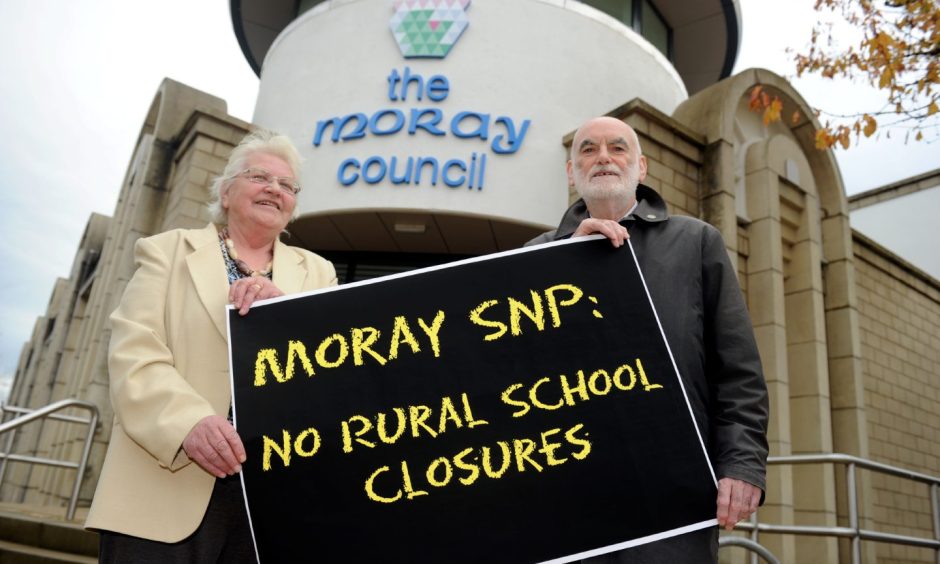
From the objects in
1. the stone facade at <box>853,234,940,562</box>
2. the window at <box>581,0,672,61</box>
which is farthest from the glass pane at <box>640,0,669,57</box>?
the stone facade at <box>853,234,940,562</box>

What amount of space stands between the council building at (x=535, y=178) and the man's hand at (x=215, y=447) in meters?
6.72

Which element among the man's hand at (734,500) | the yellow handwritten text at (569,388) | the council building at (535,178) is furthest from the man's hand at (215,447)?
the council building at (535,178)

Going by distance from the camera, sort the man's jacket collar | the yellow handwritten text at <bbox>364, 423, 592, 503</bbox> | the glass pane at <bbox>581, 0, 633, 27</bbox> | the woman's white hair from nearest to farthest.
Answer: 1. the yellow handwritten text at <bbox>364, 423, 592, 503</bbox>
2. the man's jacket collar
3. the woman's white hair
4. the glass pane at <bbox>581, 0, 633, 27</bbox>

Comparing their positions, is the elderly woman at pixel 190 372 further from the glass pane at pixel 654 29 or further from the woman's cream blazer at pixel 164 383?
the glass pane at pixel 654 29

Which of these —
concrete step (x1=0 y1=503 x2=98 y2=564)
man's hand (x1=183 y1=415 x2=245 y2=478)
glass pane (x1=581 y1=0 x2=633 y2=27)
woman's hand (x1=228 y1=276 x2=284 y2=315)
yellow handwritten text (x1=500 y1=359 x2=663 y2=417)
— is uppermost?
glass pane (x1=581 y1=0 x2=633 y2=27)

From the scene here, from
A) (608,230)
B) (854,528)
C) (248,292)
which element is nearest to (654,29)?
(854,528)

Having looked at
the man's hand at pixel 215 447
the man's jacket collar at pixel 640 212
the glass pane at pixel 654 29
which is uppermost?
the glass pane at pixel 654 29

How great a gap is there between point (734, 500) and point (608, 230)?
0.92 meters

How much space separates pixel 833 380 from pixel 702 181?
4.11 meters

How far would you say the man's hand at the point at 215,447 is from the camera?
1934 mm

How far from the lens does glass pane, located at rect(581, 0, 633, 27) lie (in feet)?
34.7

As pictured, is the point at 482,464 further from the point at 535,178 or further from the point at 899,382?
the point at 899,382

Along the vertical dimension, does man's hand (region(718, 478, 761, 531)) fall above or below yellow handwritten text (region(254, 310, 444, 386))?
below

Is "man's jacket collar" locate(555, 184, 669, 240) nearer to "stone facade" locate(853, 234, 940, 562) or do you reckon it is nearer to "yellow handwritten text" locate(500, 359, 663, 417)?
"yellow handwritten text" locate(500, 359, 663, 417)
